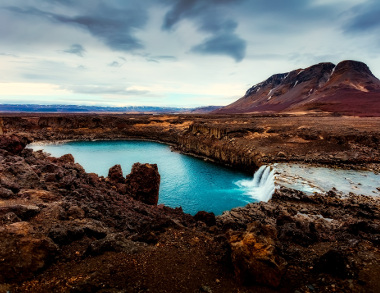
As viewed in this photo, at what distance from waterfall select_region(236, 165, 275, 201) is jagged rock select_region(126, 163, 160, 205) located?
10.2m

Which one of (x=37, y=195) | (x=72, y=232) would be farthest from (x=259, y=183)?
(x=72, y=232)

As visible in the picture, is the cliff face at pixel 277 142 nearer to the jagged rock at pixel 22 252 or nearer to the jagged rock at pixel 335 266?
the jagged rock at pixel 22 252

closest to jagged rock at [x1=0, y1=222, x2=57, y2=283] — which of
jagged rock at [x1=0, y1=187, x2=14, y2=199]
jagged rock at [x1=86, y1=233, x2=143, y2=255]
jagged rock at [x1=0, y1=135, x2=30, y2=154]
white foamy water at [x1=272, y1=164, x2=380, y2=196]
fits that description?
jagged rock at [x1=86, y1=233, x2=143, y2=255]

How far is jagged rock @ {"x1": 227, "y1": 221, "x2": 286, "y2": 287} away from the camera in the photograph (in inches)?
203

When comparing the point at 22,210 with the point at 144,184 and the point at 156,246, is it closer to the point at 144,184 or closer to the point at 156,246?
the point at 156,246

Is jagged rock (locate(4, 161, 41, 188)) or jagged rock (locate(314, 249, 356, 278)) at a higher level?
jagged rock (locate(4, 161, 41, 188))

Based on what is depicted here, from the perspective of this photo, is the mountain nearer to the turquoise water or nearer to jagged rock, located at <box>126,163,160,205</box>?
the turquoise water

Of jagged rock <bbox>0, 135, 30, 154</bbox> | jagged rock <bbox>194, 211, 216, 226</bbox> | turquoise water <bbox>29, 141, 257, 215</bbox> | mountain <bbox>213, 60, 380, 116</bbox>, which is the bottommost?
turquoise water <bbox>29, 141, 257, 215</bbox>

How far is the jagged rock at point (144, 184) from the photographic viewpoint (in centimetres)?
1591

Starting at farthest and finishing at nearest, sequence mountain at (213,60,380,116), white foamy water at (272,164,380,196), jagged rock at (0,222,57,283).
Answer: mountain at (213,60,380,116), white foamy water at (272,164,380,196), jagged rock at (0,222,57,283)

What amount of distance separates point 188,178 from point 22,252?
23.2m

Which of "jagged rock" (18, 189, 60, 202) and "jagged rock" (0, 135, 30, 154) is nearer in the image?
"jagged rock" (18, 189, 60, 202)

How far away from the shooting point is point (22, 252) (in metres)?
5.15

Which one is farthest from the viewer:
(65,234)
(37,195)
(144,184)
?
(144,184)
